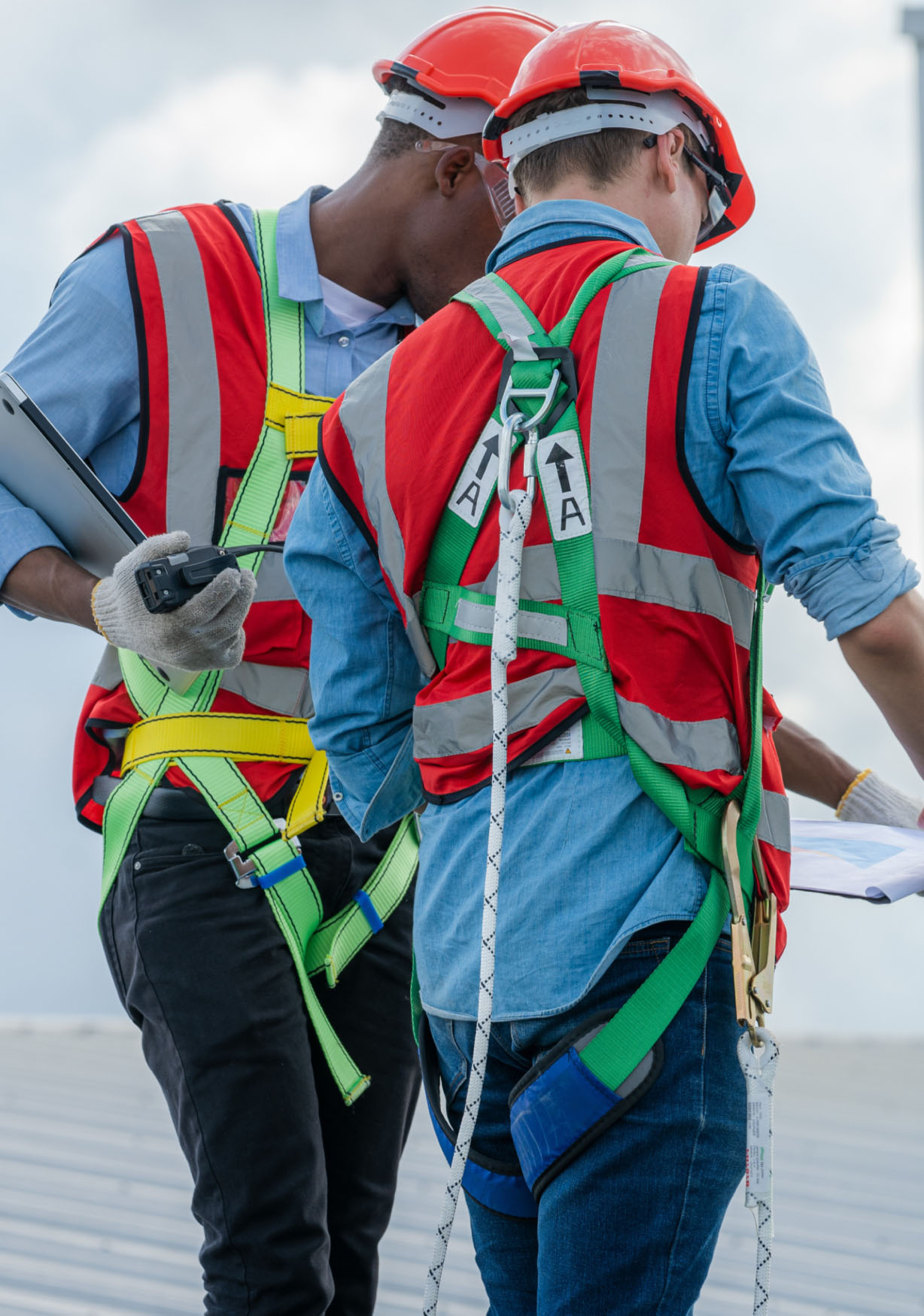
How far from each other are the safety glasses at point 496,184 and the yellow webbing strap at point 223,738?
802 millimetres

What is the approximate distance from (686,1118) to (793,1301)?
248 cm

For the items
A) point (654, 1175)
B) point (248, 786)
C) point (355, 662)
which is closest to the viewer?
point (654, 1175)

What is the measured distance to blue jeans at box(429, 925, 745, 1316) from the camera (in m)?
1.18

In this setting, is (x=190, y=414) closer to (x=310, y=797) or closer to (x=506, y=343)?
(x=310, y=797)

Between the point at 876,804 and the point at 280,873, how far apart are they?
2.68 feet

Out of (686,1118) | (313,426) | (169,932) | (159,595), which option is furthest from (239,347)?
(686,1118)

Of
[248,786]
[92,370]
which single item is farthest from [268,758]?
[92,370]

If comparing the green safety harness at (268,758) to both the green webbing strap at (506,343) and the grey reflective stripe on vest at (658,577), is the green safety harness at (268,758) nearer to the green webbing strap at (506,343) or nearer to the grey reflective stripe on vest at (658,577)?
the green webbing strap at (506,343)

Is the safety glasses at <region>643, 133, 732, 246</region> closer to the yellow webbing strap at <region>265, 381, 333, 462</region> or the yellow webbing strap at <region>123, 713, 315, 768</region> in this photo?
the yellow webbing strap at <region>265, 381, 333, 462</region>

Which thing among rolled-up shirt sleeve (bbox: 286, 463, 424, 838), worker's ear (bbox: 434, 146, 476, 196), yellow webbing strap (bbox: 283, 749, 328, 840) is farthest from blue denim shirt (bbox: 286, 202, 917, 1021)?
worker's ear (bbox: 434, 146, 476, 196)

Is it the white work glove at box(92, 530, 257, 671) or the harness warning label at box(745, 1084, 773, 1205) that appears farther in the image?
the white work glove at box(92, 530, 257, 671)

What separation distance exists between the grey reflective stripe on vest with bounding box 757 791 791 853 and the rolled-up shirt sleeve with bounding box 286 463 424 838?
43 cm

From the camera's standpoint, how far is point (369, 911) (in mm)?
2010

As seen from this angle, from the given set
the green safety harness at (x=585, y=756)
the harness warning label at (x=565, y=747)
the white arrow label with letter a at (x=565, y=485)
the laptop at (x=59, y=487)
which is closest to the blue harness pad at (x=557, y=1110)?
the green safety harness at (x=585, y=756)
